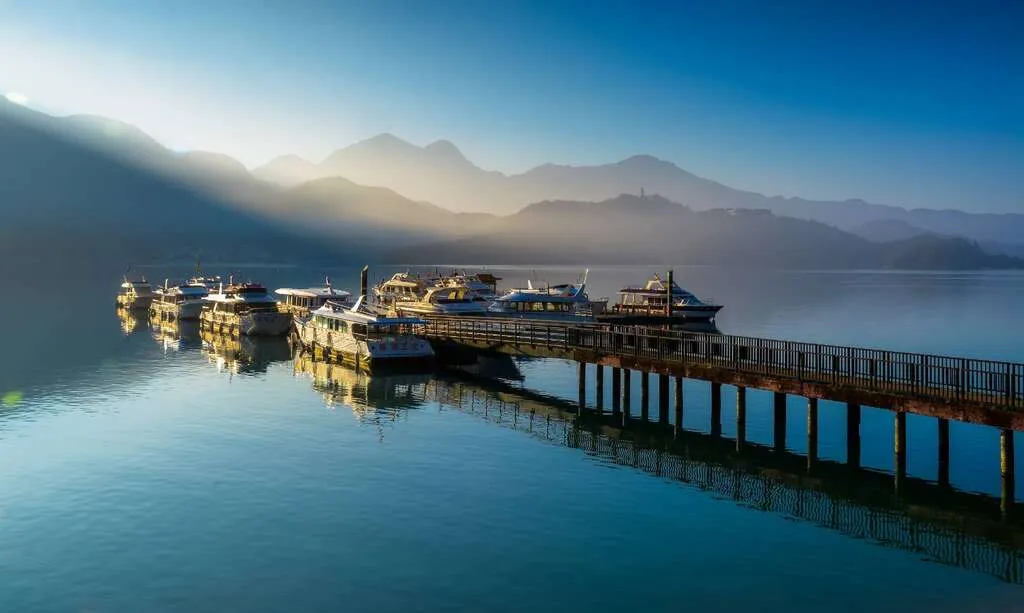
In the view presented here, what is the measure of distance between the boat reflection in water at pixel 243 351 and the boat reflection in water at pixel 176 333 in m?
1.16

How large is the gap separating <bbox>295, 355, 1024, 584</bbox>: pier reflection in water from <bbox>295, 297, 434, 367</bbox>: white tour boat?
311 inches

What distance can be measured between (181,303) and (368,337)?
52324mm

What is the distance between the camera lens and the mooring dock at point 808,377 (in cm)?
3005

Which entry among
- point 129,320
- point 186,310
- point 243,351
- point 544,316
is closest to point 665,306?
point 544,316

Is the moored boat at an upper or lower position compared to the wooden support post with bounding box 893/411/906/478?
upper

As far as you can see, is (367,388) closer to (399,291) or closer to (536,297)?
(536,297)

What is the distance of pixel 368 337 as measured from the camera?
202 feet

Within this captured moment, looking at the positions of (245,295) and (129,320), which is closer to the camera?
(245,295)

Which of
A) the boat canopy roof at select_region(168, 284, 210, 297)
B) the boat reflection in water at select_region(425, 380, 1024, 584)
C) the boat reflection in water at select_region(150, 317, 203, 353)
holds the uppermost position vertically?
the boat canopy roof at select_region(168, 284, 210, 297)

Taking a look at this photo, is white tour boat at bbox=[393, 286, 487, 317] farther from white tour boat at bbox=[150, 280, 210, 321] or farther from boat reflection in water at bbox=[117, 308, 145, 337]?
white tour boat at bbox=[150, 280, 210, 321]

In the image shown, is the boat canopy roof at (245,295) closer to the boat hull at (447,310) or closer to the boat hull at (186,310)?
the boat hull at (186,310)

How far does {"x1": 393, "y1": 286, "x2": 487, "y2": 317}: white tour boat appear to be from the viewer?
79.1 metres

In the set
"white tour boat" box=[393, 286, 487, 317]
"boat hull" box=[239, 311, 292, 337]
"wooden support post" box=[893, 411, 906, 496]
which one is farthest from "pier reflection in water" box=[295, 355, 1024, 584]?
"boat hull" box=[239, 311, 292, 337]

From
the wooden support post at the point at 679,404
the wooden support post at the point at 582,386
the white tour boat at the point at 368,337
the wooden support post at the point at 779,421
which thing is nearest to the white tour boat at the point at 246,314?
the white tour boat at the point at 368,337
